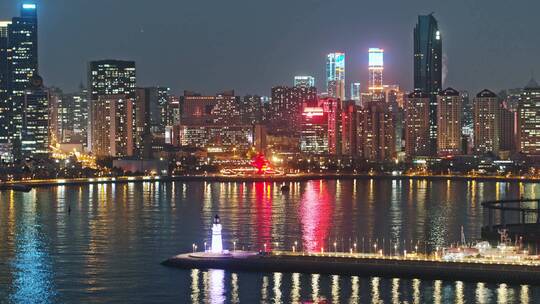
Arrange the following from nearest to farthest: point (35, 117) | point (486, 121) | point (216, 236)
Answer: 1. point (216, 236)
2. point (35, 117)
3. point (486, 121)

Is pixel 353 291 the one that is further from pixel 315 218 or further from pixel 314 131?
pixel 314 131

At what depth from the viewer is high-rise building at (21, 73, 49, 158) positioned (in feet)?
340

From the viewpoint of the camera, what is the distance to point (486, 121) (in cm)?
12006

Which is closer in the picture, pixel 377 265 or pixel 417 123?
pixel 377 265

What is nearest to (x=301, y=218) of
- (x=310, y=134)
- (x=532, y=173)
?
(x=532, y=173)

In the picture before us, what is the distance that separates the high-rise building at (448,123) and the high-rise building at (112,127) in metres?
32.0

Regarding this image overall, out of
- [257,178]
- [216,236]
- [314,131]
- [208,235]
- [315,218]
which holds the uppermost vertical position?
[314,131]

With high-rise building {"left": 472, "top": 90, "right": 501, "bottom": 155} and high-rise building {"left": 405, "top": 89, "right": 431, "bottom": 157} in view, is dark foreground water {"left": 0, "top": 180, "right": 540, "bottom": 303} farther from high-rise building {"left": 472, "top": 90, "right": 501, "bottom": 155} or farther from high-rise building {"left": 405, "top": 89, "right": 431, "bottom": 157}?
high-rise building {"left": 472, "top": 90, "right": 501, "bottom": 155}

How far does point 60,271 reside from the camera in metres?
29.9

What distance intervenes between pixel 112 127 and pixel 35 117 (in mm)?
8598

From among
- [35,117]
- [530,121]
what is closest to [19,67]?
[35,117]

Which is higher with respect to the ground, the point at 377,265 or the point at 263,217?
the point at 263,217

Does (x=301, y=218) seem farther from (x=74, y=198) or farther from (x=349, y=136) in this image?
(x=349, y=136)

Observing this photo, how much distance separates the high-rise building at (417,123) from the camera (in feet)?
383
